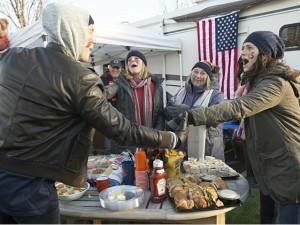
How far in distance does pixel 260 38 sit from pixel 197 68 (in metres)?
1.70

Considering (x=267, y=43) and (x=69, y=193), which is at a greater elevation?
(x=267, y=43)

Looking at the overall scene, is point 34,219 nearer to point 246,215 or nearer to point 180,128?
point 180,128

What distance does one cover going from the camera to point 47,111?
1.49 m

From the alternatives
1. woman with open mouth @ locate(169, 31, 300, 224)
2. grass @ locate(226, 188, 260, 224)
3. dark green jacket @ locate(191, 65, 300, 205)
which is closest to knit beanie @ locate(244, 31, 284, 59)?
woman with open mouth @ locate(169, 31, 300, 224)

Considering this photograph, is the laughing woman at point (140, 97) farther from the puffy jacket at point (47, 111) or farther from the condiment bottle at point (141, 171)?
the puffy jacket at point (47, 111)

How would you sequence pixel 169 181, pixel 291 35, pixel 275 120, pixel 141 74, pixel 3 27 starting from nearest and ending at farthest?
pixel 275 120
pixel 169 181
pixel 3 27
pixel 141 74
pixel 291 35

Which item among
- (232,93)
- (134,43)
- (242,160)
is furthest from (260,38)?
(134,43)

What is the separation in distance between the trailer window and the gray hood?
505 centimetres

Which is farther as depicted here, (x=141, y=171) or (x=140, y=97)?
(x=140, y=97)

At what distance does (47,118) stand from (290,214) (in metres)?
1.59

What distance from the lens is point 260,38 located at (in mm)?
2170

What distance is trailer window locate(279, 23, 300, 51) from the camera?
573 centimetres

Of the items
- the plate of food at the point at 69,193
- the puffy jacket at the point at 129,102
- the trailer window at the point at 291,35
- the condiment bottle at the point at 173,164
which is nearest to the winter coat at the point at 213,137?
→ the puffy jacket at the point at 129,102

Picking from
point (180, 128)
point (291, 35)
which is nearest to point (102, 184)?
point (180, 128)
